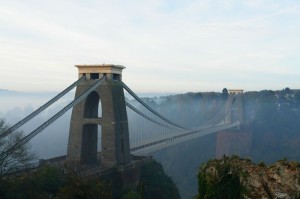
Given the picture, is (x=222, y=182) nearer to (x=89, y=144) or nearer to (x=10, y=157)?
(x=10, y=157)

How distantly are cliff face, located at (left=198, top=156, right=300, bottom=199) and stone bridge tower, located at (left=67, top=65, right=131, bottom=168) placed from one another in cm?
2132

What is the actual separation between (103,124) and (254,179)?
22.9 meters

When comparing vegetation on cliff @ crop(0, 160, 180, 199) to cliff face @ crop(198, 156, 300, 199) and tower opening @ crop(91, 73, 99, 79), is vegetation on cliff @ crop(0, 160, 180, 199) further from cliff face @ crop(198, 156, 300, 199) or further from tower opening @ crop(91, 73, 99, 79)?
tower opening @ crop(91, 73, 99, 79)

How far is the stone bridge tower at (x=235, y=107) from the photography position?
9665cm

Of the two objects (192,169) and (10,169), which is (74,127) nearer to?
(10,169)

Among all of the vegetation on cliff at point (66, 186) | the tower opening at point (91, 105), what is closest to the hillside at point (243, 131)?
the vegetation on cliff at point (66, 186)

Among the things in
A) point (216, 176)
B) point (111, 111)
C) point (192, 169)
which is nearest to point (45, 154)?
point (192, 169)

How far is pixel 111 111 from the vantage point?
35.5 m

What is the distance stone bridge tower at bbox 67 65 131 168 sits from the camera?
115 feet

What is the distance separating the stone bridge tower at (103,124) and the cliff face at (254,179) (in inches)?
839

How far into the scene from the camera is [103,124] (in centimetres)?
3544

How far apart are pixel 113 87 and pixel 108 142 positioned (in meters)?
Answer: 4.79

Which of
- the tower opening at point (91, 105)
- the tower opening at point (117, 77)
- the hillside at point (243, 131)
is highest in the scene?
the tower opening at point (117, 77)

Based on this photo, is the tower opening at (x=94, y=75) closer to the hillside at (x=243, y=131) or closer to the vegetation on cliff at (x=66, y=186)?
the vegetation on cliff at (x=66, y=186)
